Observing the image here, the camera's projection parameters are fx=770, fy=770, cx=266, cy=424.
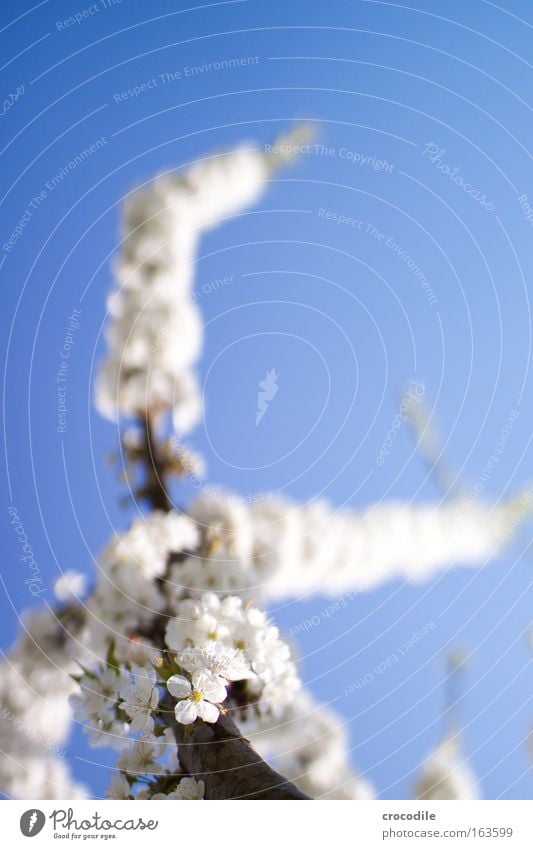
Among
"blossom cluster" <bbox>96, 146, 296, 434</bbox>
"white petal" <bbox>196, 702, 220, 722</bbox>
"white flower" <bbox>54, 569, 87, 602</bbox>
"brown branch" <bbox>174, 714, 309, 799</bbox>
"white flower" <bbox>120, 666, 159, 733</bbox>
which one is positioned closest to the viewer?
"brown branch" <bbox>174, 714, 309, 799</bbox>

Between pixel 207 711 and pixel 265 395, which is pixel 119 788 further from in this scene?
pixel 265 395

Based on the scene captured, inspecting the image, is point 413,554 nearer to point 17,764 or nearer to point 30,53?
point 17,764

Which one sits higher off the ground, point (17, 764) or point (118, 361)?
point (118, 361)

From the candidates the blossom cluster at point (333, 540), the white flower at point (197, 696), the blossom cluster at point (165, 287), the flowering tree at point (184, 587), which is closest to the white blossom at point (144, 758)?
the flowering tree at point (184, 587)

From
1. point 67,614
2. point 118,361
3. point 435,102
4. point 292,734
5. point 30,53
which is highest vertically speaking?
point 30,53

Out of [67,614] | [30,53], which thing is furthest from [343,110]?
[67,614]

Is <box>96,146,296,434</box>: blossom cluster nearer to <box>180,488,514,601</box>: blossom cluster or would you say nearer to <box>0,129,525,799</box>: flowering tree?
<box>0,129,525,799</box>: flowering tree
